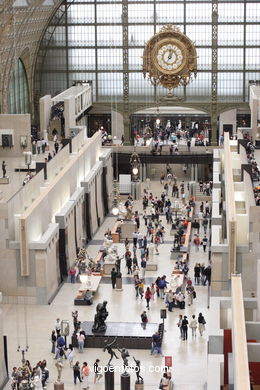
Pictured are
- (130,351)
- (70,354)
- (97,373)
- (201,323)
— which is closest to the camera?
(97,373)

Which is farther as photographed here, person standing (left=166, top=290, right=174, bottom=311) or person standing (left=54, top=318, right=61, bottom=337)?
person standing (left=166, top=290, right=174, bottom=311)

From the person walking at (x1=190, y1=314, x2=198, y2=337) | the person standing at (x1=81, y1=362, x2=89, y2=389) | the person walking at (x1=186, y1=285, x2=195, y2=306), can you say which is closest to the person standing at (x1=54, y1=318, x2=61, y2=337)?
the person standing at (x1=81, y1=362, x2=89, y2=389)

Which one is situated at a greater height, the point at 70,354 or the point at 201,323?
the point at 201,323

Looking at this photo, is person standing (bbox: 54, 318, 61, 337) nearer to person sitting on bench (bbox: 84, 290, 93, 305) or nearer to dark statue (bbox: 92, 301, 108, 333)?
dark statue (bbox: 92, 301, 108, 333)

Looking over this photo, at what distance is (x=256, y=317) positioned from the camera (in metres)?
36.8

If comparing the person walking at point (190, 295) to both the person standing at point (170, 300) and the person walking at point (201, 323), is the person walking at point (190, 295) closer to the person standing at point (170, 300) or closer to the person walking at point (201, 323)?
the person standing at point (170, 300)

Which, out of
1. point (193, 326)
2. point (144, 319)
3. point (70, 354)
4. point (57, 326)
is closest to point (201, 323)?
point (193, 326)

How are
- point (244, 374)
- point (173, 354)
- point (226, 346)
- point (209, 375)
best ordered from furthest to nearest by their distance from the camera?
1. point (173, 354)
2. point (226, 346)
3. point (209, 375)
4. point (244, 374)

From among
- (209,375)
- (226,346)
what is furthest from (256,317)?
(209,375)

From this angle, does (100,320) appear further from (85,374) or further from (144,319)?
(85,374)

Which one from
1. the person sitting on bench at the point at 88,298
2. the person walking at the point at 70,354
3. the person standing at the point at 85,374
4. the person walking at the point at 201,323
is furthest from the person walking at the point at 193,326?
the person standing at the point at 85,374

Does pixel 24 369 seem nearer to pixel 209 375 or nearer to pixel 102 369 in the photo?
pixel 102 369

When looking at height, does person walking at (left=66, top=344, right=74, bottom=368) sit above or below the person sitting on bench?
below

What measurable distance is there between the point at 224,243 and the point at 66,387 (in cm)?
1298
